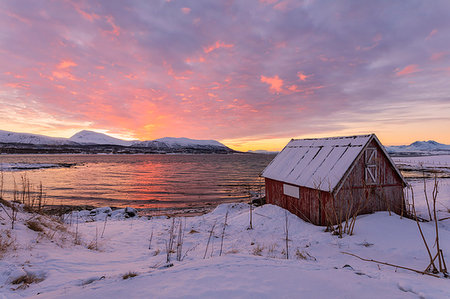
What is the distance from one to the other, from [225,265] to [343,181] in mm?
9483

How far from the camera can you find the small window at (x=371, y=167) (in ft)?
43.8

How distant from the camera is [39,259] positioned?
6.48 metres

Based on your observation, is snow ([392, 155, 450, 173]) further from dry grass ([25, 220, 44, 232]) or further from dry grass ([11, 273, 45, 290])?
dry grass ([25, 220, 44, 232])

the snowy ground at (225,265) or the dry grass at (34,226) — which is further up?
the dry grass at (34,226)

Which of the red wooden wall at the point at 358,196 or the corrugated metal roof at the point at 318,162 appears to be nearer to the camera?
the red wooden wall at the point at 358,196

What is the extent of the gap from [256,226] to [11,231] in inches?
461

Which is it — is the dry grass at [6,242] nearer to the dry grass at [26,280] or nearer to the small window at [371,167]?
the dry grass at [26,280]

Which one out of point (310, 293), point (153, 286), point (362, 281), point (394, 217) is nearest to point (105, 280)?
point (153, 286)

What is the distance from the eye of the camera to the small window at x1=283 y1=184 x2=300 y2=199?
14.8m

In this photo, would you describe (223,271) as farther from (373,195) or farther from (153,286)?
(373,195)

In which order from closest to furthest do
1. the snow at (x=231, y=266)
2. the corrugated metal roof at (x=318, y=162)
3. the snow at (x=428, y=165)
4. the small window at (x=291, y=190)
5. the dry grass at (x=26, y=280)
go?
the snow at (x=231, y=266), the dry grass at (x=26, y=280), the corrugated metal roof at (x=318, y=162), the small window at (x=291, y=190), the snow at (x=428, y=165)

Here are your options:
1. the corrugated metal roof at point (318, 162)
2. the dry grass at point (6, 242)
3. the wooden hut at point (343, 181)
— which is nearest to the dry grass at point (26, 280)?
the dry grass at point (6, 242)

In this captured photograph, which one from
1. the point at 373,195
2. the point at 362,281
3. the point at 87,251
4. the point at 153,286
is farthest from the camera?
the point at 373,195

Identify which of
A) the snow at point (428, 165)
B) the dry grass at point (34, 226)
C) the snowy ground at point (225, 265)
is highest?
the snow at point (428, 165)
